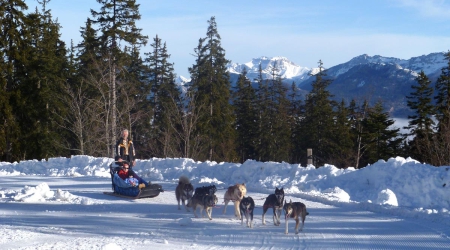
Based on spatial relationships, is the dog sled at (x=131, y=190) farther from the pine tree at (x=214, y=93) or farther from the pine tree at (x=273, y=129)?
the pine tree at (x=273, y=129)

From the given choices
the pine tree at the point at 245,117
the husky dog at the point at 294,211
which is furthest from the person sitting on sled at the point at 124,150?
the pine tree at the point at 245,117

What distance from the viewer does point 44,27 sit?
4166cm

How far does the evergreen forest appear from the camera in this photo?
3403 centimetres

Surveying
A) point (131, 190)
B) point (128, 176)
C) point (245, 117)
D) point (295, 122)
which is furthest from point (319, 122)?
point (131, 190)

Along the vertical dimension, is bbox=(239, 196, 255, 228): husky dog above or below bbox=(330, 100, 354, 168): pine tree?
below

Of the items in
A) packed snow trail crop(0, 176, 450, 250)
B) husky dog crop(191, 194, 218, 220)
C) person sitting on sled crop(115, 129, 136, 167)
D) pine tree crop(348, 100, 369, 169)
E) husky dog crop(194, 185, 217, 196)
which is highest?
pine tree crop(348, 100, 369, 169)

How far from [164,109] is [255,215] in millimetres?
37879

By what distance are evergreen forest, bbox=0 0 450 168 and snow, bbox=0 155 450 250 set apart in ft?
47.3

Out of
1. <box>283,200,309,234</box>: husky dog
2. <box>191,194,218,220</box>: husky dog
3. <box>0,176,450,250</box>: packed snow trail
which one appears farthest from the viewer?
<box>191,194,218,220</box>: husky dog

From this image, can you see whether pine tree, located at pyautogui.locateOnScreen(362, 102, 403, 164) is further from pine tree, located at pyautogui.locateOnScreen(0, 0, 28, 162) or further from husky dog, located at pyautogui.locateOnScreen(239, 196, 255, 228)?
husky dog, located at pyautogui.locateOnScreen(239, 196, 255, 228)

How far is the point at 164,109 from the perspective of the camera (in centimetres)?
4803

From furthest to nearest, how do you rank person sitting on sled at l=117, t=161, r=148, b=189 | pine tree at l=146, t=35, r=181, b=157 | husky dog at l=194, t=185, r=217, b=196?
pine tree at l=146, t=35, r=181, b=157 → person sitting on sled at l=117, t=161, r=148, b=189 → husky dog at l=194, t=185, r=217, b=196

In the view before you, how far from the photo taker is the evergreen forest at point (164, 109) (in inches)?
1340

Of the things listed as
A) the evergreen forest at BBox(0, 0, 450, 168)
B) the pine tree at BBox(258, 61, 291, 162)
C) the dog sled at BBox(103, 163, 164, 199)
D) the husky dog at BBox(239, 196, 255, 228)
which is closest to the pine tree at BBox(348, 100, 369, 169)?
the evergreen forest at BBox(0, 0, 450, 168)
